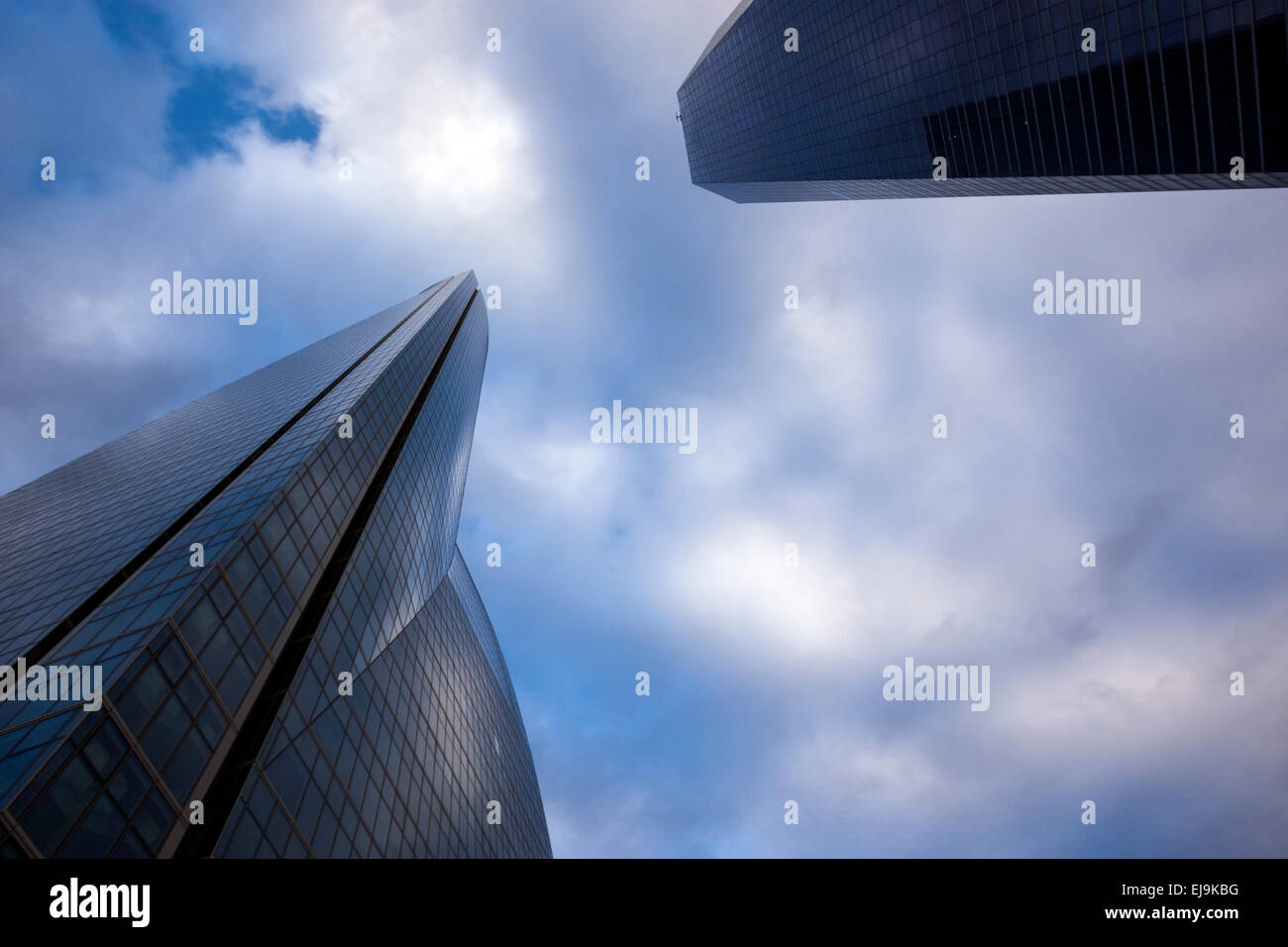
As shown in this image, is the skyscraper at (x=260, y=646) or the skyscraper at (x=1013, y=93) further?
the skyscraper at (x=1013, y=93)

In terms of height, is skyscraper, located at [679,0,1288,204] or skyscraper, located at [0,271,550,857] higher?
skyscraper, located at [679,0,1288,204]

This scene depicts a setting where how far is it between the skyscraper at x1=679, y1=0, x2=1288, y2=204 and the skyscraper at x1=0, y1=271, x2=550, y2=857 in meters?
63.6

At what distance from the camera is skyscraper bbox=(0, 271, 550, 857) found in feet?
63.3

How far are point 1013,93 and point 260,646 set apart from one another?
72.1 meters

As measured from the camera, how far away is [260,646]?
28297mm

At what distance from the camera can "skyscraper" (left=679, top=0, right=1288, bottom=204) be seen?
126 feet

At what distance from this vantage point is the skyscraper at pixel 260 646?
19297mm

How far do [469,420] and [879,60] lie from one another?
81146mm

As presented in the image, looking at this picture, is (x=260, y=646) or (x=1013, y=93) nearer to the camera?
(x=260, y=646)

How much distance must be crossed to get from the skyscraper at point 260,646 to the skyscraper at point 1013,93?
6356 centimetres

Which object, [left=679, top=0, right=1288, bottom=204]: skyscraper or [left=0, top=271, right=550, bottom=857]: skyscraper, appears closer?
[left=0, top=271, right=550, bottom=857]: skyscraper

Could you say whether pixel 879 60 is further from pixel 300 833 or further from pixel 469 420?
pixel 300 833

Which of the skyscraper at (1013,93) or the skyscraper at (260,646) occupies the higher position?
the skyscraper at (1013,93)
